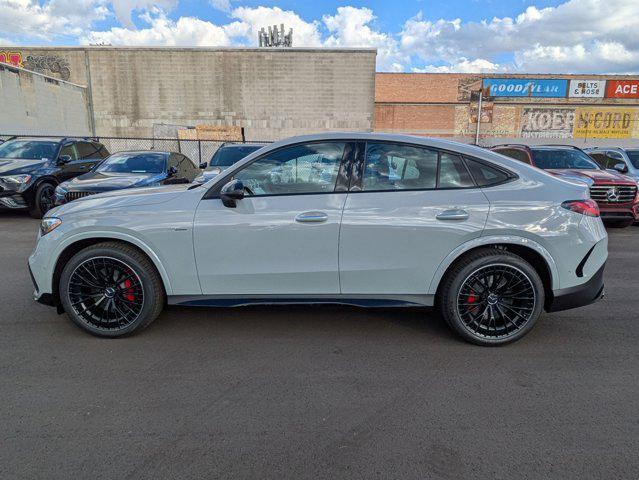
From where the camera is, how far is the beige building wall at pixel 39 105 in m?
18.5

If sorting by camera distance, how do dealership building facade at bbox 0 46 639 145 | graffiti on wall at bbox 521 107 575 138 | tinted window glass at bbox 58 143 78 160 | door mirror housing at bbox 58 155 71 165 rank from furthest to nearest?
1. graffiti on wall at bbox 521 107 575 138
2. dealership building facade at bbox 0 46 639 145
3. tinted window glass at bbox 58 143 78 160
4. door mirror housing at bbox 58 155 71 165

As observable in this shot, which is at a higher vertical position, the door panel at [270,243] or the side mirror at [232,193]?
the side mirror at [232,193]

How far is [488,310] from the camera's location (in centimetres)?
355

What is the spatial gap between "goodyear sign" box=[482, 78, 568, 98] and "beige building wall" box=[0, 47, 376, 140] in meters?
16.7

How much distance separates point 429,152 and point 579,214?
1301 mm

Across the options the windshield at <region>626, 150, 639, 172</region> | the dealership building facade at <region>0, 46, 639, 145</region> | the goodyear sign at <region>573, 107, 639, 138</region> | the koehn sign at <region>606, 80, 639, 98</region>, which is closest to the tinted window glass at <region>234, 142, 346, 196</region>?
the windshield at <region>626, 150, 639, 172</region>

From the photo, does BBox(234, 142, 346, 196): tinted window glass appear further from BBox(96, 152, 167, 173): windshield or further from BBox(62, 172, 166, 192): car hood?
BBox(96, 152, 167, 173): windshield

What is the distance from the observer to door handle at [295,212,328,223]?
339 centimetres

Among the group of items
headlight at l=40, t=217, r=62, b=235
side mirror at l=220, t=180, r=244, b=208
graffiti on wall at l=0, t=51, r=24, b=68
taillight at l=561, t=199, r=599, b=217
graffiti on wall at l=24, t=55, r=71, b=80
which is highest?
graffiti on wall at l=0, t=51, r=24, b=68

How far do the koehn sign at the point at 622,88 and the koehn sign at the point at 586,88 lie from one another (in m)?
0.59

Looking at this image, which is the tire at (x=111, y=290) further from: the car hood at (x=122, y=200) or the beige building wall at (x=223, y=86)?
the beige building wall at (x=223, y=86)

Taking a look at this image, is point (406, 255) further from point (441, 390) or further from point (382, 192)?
point (441, 390)

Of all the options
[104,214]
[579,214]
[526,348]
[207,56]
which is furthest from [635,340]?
[207,56]

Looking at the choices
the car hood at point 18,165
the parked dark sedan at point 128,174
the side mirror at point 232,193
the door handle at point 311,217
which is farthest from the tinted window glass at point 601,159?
the car hood at point 18,165
